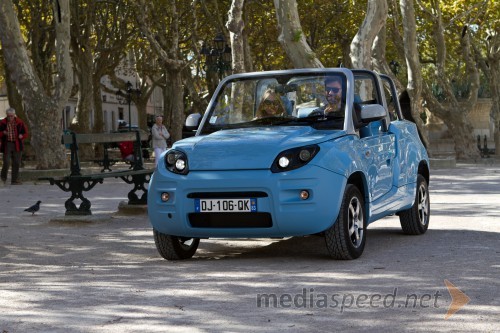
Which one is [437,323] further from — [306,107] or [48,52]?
[48,52]

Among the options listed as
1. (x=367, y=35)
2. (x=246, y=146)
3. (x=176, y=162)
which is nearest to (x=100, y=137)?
(x=176, y=162)

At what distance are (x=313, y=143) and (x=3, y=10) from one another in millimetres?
18339

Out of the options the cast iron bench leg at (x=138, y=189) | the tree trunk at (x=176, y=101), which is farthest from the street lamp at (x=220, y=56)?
the cast iron bench leg at (x=138, y=189)

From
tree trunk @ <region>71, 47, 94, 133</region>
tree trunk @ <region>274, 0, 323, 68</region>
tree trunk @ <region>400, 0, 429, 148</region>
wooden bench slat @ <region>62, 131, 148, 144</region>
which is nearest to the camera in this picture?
wooden bench slat @ <region>62, 131, 148, 144</region>

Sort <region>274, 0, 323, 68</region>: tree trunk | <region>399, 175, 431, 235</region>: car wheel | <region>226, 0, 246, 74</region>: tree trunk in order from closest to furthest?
<region>399, 175, 431, 235</region>: car wheel < <region>274, 0, 323, 68</region>: tree trunk < <region>226, 0, 246, 74</region>: tree trunk

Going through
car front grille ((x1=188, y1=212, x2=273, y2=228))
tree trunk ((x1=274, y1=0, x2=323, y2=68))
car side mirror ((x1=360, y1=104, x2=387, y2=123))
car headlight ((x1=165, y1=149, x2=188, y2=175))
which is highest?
tree trunk ((x1=274, y1=0, x2=323, y2=68))

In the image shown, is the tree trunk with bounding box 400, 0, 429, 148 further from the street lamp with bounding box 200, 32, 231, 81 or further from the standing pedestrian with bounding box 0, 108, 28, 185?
the standing pedestrian with bounding box 0, 108, 28, 185

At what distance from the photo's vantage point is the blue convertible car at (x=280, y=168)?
30.0ft

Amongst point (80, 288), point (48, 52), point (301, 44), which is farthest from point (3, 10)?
point (80, 288)

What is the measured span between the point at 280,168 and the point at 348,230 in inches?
30.2

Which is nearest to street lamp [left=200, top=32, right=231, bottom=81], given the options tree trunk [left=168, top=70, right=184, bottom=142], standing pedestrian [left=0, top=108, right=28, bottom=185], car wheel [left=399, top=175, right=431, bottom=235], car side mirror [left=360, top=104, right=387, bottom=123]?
tree trunk [left=168, top=70, right=184, bottom=142]

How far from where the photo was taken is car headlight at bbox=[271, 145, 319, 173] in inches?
361

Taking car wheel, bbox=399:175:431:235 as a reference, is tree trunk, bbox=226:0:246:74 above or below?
above

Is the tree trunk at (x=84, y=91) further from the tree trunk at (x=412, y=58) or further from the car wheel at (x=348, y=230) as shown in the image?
the car wheel at (x=348, y=230)
